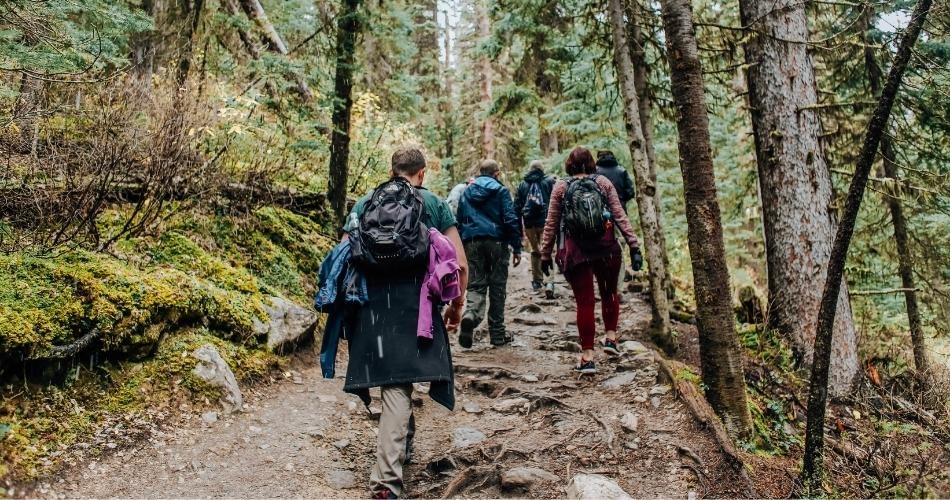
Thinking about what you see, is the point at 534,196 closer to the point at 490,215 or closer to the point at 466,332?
the point at 490,215

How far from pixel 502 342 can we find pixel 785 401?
3598 mm

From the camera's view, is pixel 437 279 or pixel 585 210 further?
pixel 585 210

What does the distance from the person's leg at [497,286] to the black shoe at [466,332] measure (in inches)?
15.9

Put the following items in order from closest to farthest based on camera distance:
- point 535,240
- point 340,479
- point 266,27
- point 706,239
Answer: point 340,479 → point 706,239 → point 266,27 → point 535,240

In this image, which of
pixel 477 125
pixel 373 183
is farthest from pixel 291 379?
pixel 477 125

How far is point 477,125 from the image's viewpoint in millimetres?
24578

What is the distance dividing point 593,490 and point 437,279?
68.1 inches

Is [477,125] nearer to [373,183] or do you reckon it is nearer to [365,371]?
[373,183]

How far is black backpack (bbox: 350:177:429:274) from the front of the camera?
150 inches

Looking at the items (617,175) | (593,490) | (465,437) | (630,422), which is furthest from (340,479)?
(617,175)

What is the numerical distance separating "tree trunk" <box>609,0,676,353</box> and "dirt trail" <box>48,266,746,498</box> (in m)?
0.99

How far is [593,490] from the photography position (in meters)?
3.77

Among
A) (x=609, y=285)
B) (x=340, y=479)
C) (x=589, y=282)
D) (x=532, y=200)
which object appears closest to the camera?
(x=340, y=479)

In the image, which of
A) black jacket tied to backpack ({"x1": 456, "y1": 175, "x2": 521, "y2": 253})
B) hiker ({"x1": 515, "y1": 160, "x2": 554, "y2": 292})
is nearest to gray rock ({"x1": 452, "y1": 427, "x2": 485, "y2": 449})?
black jacket tied to backpack ({"x1": 456, "y1": 175, "x2": 521, "y2": 253})
